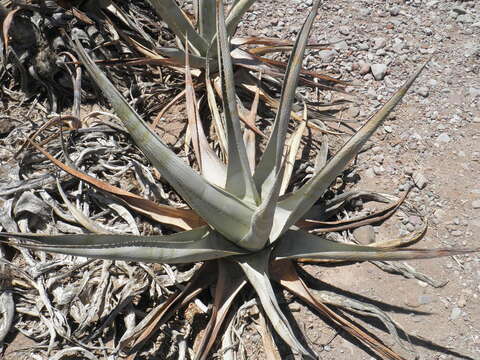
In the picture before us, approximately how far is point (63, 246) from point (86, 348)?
0.64 m

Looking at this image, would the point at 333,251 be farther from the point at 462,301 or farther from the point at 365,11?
the point at 365,11

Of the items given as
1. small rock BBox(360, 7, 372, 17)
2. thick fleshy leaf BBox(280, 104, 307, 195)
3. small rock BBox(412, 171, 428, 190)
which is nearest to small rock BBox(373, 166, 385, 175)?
small rock BBox(412, 171, 428, 190)

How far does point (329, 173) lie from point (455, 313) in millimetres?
758

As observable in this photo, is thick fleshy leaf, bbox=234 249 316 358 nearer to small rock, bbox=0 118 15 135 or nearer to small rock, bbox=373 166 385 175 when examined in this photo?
small rock, bbox=373 166 385 175

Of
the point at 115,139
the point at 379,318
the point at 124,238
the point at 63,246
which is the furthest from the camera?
the point at 115,139

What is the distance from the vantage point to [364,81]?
105 inches

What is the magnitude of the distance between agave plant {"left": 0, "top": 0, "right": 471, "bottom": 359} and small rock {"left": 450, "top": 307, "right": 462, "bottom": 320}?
1.05ft

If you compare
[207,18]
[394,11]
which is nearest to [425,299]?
[207,18]

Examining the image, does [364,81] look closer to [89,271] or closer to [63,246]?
[89,271]

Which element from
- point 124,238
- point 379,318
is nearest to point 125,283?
point 124,238

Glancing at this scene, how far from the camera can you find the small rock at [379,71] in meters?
2.66

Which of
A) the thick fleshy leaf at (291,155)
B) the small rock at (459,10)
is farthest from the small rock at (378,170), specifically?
the small rock at (459,10)

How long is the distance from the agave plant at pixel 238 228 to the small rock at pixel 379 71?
107 centimetres

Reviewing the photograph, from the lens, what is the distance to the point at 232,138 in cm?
169
